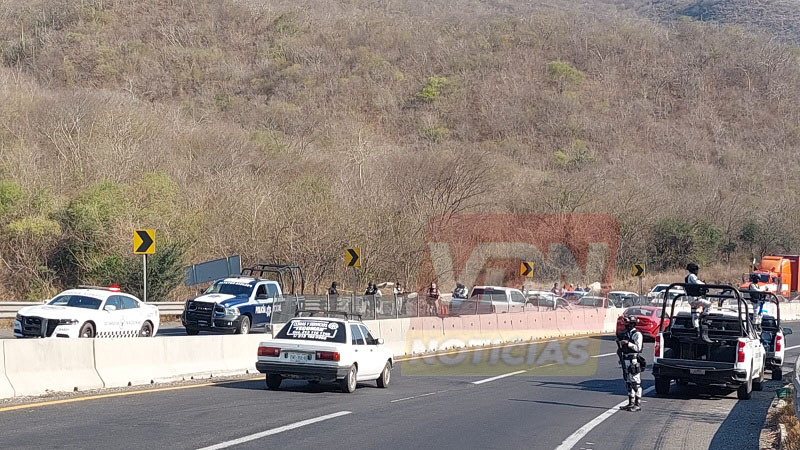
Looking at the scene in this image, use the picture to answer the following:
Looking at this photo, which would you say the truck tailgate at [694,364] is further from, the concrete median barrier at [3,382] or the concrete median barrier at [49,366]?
the concrete median barrier at [3,382]

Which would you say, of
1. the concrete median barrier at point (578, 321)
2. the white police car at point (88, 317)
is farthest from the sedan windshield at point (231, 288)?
the concrete median barrier at point (578, 321)

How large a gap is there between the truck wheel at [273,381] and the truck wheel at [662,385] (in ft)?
25.0

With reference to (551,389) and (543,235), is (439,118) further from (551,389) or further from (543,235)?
(551,389)

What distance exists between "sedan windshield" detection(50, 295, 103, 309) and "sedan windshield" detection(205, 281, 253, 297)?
20.0ft

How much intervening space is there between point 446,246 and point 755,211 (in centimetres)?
4502

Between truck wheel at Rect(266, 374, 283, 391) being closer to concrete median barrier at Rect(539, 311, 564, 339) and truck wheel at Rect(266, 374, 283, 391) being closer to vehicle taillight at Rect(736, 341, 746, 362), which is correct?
vehicle taillight at Rect(736, 341, 746, 362)

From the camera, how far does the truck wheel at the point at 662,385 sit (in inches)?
806

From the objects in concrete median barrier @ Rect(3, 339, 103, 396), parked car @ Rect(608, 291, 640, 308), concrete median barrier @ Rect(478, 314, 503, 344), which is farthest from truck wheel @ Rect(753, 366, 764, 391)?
parked car @ Rect(608, 291, 640, 308)

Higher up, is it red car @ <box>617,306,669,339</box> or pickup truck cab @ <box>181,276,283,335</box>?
pickup truck cab @ <box>181,276,283,335</box>

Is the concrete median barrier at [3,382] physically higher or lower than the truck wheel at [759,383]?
higher

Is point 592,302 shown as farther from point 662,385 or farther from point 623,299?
point 662,385

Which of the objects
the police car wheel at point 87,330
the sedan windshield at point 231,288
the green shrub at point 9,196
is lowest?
the police car wheel at point 87,330

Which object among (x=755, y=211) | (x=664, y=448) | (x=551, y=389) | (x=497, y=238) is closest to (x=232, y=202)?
(x=497, y=238)

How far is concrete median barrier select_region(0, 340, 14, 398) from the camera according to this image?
50.2 ft
